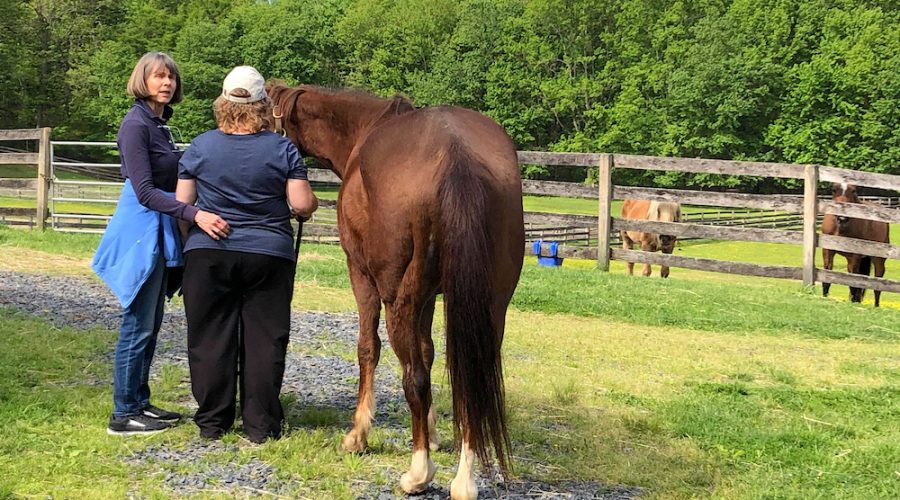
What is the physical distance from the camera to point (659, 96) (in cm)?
5512

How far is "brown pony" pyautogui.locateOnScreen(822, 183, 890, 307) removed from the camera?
1146cm

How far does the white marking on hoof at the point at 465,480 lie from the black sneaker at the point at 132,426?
1758 mm

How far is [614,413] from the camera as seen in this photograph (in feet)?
16.2

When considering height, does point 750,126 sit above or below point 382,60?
below

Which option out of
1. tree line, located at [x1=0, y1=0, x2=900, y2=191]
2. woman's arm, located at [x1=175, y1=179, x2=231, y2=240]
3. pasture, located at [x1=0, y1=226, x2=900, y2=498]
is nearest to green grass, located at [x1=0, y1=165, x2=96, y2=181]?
tree line, located at [x1=0, y1=0, x2=900, y2=191]

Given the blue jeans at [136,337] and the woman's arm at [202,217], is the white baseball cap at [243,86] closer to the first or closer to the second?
the woman's arm at [202,217]

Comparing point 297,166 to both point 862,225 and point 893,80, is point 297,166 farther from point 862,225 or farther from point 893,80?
point 893,80

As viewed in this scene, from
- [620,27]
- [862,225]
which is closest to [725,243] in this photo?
[862,225]

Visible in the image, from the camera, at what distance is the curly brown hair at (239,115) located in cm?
398

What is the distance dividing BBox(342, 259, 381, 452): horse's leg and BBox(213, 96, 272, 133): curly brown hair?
2.86 feet

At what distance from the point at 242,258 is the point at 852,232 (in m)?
10.8

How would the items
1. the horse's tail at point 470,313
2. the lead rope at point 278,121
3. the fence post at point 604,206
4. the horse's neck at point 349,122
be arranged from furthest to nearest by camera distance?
the fence post at point 604,206 < the lead rope at point 278,121 < the horse's neck at point 349,122 < the horse's tail at point 470,313

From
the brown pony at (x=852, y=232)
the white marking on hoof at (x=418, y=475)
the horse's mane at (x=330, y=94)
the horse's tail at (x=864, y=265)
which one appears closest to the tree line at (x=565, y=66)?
the brown pony at (x=852, y=232)

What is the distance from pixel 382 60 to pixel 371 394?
6045 cm
